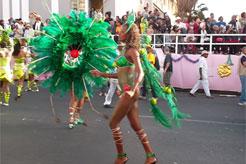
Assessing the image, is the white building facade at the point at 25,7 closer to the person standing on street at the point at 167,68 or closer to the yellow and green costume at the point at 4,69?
the person standing on street at the point at 167,68

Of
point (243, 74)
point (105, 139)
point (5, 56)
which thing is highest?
point (5, 56)

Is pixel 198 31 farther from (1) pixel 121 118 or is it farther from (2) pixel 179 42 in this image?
(1) pixel 121 118

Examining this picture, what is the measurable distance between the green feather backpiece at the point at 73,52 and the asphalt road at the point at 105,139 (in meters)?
0.95

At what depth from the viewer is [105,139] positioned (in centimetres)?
697

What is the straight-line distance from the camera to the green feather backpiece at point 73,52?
579 centimetres

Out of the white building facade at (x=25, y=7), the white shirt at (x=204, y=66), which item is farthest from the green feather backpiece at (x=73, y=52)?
the white building facade at (x=25, y=7)

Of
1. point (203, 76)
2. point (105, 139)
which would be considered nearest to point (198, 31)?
point (203, 76)

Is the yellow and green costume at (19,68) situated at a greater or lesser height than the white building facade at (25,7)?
lesser

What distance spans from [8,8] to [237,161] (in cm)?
1715

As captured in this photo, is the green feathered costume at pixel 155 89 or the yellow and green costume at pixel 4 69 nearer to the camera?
the green feathered costume at pixel 155 89

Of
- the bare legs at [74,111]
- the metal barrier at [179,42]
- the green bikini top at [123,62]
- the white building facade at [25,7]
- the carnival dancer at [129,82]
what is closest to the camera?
the carnival dancer at [129,82]

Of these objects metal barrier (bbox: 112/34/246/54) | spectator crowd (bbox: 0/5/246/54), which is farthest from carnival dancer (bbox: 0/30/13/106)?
metal barrier (bbox: 112/34/246/54)

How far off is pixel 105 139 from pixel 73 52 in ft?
6.03

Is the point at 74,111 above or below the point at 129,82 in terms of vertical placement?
below
